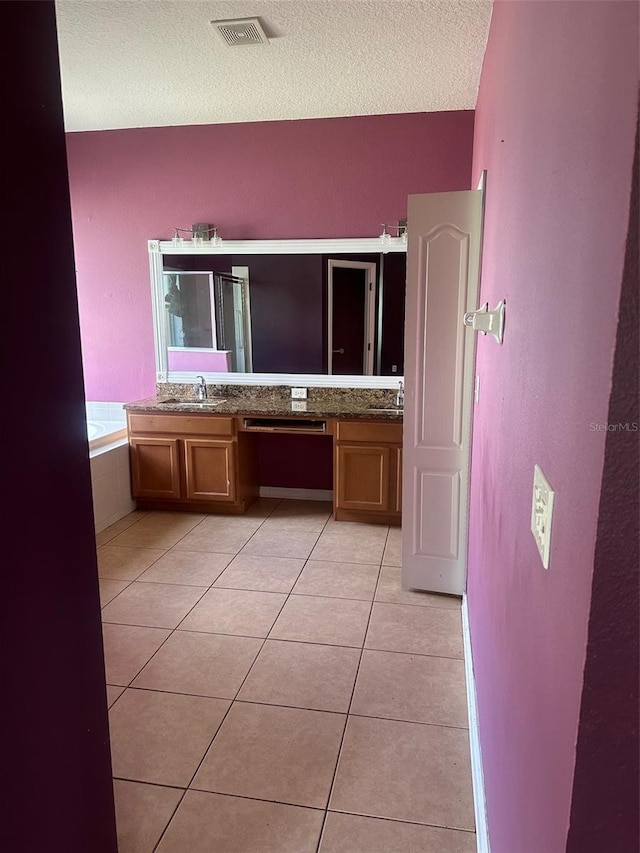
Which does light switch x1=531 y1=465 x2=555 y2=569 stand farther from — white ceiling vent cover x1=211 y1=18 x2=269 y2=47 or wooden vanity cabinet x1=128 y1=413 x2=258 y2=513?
wooden vanity cabinet x1=128 y1=413 x2=258 y2=513

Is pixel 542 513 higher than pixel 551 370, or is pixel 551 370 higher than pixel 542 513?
pixel 551 370

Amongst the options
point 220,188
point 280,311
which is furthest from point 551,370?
point 220,188

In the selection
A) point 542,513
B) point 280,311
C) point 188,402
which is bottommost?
point 188,402

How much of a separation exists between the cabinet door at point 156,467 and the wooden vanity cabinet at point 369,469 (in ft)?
3.75

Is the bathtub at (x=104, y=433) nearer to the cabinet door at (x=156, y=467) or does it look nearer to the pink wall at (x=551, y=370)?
the cabinet door at (x=156, y=467)

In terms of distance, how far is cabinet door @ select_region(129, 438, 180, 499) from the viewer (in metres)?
4.00

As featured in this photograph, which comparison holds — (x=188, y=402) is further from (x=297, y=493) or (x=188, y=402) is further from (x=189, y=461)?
(x=297, y=493)

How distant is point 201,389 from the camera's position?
14.2ft

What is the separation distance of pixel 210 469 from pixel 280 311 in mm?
1244

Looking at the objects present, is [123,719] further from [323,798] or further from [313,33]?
[313,33]

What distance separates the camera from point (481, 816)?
1.57m

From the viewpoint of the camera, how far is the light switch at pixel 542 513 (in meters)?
0.84

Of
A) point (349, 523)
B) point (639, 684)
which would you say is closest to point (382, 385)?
point (349, 523)

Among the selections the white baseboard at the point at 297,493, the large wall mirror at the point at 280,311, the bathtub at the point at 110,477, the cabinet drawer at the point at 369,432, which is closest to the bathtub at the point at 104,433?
the bathtub at the point at 110,477
